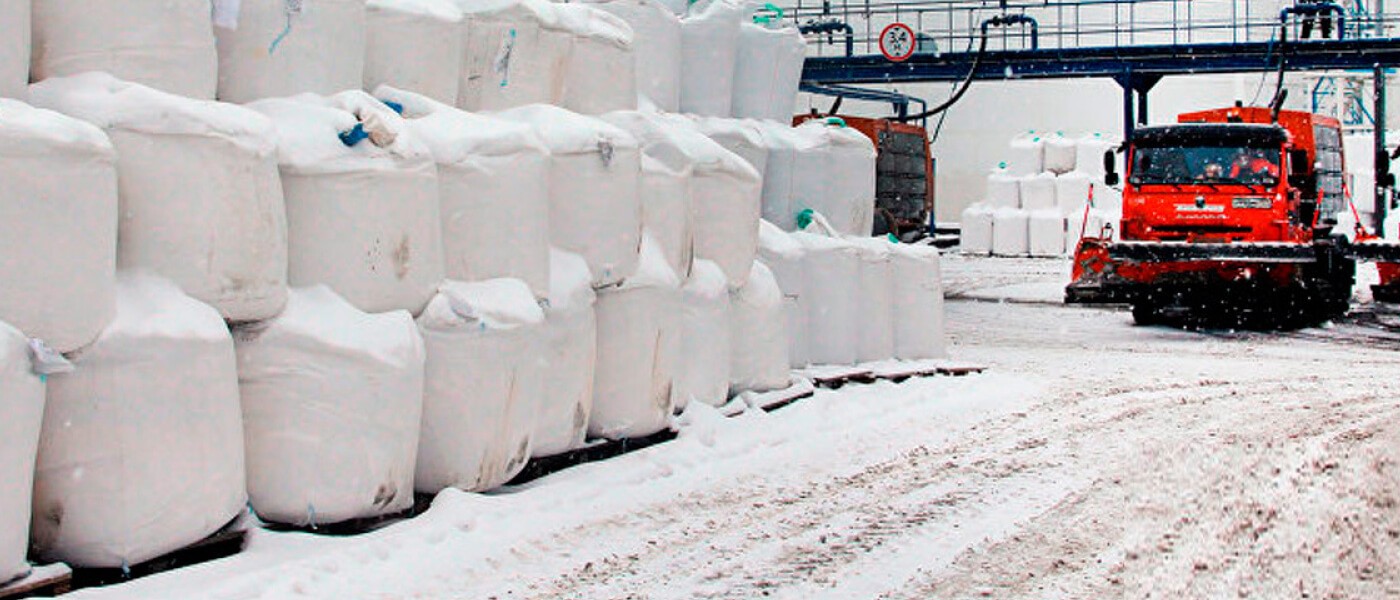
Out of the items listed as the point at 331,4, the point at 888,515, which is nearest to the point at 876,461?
the point at 888,515

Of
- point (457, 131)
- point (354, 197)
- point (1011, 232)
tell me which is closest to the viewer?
point (354, 197)

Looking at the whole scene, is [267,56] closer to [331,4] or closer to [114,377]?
[331,4]

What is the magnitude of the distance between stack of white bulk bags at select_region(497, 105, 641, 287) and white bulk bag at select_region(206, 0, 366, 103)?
912mm

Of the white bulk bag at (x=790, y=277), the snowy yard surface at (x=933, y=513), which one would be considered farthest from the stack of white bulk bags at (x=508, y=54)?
the white bulk bag at (x=790, y=277)

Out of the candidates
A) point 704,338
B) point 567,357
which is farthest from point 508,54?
point 704,338

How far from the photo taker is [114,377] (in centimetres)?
390

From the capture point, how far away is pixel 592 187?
5.98 metres

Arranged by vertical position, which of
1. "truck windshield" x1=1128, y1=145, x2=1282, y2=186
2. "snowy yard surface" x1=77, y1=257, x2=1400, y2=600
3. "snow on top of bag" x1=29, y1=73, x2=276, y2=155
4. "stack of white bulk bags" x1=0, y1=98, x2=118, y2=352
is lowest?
"snowy yard surface" x1=77, y1=257, x2=1400, y2=600

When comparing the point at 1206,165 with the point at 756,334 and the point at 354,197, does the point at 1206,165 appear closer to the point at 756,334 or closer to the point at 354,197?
the point at 756,334

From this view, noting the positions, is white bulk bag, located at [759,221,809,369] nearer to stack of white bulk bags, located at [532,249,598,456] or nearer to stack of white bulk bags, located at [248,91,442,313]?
stack of white bulk bags, located at [532,249,598,456]

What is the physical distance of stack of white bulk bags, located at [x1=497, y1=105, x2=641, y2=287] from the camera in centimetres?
588

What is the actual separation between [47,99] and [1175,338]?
10.9 metres

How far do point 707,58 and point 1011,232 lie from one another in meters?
19.2

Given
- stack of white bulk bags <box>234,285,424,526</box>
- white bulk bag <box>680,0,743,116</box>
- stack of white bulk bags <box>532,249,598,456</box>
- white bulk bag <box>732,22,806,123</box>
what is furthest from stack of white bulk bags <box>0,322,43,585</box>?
white bulk bag <box>732,22,806,123</box>
